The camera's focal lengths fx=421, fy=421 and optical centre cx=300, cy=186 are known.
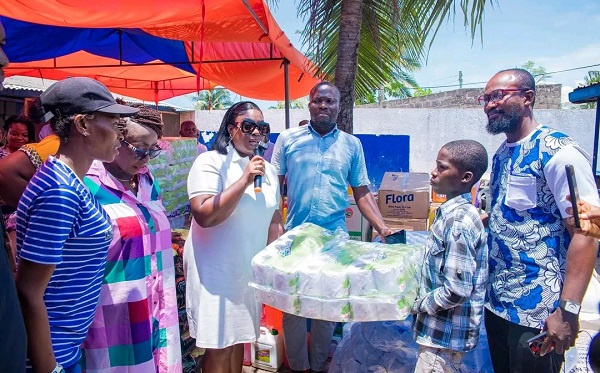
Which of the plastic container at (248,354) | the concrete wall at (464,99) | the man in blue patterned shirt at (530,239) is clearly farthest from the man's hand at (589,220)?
the concrete wall at (464,99)

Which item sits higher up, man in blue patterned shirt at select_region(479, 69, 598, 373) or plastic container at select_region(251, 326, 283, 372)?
man in blue patterned shirt at select_region(479, 69, 598, 373)

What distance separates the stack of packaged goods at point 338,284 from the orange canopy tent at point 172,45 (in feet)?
8.08

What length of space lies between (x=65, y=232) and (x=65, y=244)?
0.26ft

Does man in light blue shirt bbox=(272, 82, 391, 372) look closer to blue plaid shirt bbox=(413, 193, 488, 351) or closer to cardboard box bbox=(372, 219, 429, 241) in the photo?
blue plaid shirt bbox=(413, 193, 488, 351)

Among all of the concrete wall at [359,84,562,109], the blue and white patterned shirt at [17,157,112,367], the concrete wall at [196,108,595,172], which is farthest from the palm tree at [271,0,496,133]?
the concrete wall at [359,84,562,109]

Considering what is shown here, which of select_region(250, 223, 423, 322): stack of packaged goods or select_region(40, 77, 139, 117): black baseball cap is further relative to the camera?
select_region(250, 223, 423, 322): stack of packaged goods

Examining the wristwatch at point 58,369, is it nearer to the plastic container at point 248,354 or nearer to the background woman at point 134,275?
the background woman at point 134,275

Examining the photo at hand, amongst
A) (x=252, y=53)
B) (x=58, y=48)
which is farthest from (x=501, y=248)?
(x=58, y=48)

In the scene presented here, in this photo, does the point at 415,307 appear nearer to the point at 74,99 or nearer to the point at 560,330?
the point at 560,330

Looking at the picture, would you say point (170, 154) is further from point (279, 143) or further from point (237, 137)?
point (237, 137)

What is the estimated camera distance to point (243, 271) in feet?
7.47

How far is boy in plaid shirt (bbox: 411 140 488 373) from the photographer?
1883 millimetres

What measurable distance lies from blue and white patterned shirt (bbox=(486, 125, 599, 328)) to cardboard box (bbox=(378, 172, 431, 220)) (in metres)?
2.74

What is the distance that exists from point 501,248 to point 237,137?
1.48 metres
